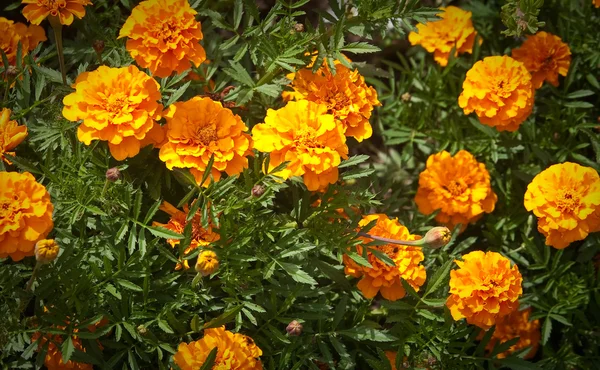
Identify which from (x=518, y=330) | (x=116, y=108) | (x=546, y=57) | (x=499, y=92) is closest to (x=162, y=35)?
(x=116, y=108)

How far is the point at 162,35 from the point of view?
1.91 meters

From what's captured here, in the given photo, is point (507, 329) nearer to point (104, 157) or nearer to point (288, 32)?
point (288, 32)

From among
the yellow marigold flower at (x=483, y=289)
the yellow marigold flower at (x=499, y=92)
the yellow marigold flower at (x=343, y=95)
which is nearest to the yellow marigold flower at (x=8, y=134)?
the yellow marigold flower at (x=343, y=95)

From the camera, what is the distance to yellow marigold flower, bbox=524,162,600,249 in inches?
84.4

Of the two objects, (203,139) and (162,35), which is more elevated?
(162,35)

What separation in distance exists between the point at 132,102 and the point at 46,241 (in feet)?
1.30

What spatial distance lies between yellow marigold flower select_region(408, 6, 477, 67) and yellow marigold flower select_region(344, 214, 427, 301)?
79 centimetres

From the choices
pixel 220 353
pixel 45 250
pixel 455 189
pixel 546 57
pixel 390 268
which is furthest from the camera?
pixel 546 57

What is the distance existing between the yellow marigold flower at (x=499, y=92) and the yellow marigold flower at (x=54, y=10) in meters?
1.18

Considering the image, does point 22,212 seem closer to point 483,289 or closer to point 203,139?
point 203,139

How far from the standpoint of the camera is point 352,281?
236cm

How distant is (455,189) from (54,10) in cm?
132

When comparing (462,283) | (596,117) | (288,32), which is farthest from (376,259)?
(596,117)

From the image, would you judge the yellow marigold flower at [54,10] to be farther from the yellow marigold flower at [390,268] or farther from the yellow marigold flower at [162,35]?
the yellow marigold flower at [390,268]
